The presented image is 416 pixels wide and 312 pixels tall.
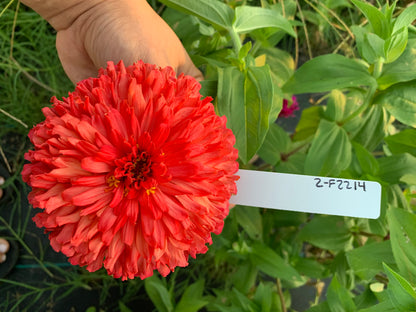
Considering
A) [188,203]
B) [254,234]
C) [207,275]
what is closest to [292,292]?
[207,275]

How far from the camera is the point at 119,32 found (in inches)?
20.6

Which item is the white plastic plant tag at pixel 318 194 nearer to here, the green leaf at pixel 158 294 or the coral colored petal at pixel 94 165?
the coral colored petal at pixel 94 165

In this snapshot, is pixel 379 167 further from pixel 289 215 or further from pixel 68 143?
pixel 68 143

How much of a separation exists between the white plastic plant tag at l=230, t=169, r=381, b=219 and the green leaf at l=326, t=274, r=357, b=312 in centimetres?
17

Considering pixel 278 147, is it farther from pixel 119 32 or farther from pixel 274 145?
pixel 119 32

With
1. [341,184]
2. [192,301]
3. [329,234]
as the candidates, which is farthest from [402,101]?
[192,301]

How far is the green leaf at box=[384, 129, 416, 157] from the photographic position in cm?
58

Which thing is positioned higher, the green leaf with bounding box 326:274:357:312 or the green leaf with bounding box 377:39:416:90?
the green leaf with bounding box 377:39:416:90

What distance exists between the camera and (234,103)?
0.51m

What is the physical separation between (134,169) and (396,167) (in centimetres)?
48

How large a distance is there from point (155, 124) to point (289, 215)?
51 cm

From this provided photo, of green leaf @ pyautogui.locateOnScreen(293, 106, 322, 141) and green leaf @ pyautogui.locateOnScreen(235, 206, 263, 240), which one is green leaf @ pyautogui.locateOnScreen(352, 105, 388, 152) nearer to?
green leaf @ pyautogui.locateOnScreen(293, 106, 322, 141)

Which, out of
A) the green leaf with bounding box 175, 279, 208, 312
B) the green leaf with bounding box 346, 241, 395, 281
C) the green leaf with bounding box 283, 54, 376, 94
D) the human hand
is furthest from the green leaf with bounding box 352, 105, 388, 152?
the green leaf with bounding box 175, 279, 208, 312

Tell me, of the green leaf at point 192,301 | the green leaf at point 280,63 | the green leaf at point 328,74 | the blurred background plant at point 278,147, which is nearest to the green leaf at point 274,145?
the blurred background plant at point 278,147
